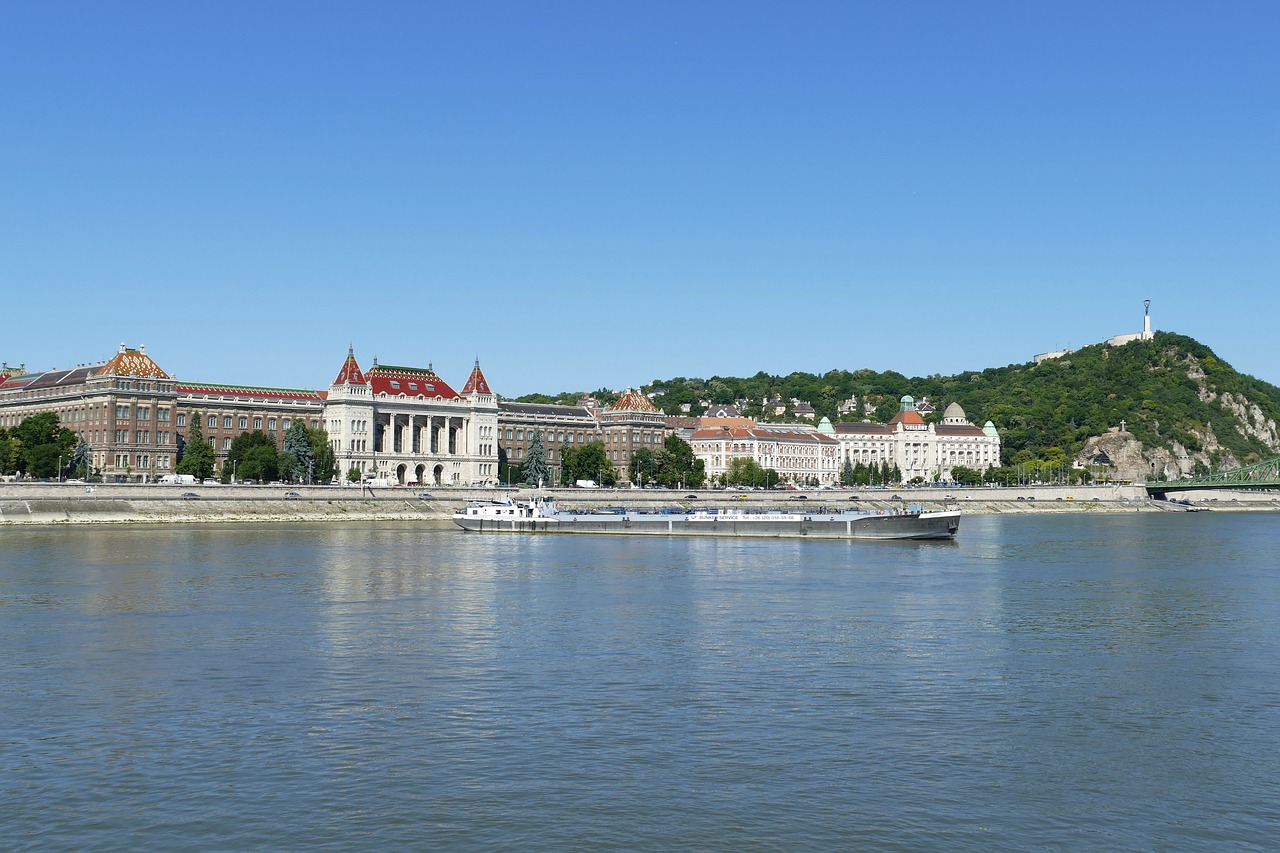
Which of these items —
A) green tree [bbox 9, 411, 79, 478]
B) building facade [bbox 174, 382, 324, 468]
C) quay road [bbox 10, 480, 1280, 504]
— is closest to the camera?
quay road [bbox 10, 480, 1280, 504]

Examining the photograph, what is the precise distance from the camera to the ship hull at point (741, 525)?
97812mm

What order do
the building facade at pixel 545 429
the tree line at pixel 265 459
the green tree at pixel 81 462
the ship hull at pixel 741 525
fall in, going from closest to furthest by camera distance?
the ship hull at pixel 741 525
the green tree at pixel 81 462
the tree line at pixel 265 459
the building facade at pixel 545 429

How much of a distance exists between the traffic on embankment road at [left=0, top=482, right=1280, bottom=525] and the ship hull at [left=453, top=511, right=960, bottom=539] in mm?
20598

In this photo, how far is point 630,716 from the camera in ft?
96.0

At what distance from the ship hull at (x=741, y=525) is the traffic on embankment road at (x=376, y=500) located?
67.6 feet

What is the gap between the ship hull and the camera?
97812mm

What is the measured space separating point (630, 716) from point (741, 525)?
73.6 metres

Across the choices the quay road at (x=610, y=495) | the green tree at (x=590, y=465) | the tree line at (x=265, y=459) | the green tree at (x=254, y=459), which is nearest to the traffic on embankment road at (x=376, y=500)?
the quay road at (x=610, y=495)

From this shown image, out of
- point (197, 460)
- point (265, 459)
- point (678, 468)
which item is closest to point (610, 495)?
point (265, 459)

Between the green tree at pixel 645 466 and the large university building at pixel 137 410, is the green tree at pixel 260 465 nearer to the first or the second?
the large university building at pixel 137 410

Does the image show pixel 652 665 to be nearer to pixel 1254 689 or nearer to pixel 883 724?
pixel 883 724

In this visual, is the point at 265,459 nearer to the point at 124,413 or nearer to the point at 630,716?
the point at 124,413

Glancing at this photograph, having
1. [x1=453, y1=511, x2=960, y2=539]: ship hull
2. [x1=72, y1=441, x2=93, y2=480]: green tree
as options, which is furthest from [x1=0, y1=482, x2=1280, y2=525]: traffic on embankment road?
[x1=453, y1=511, x2=960, y2=539]: ship hull

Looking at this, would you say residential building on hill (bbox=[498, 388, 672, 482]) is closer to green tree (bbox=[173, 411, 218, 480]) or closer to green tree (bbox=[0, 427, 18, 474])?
green tree (bbox=[173, 411, 218, 480])
